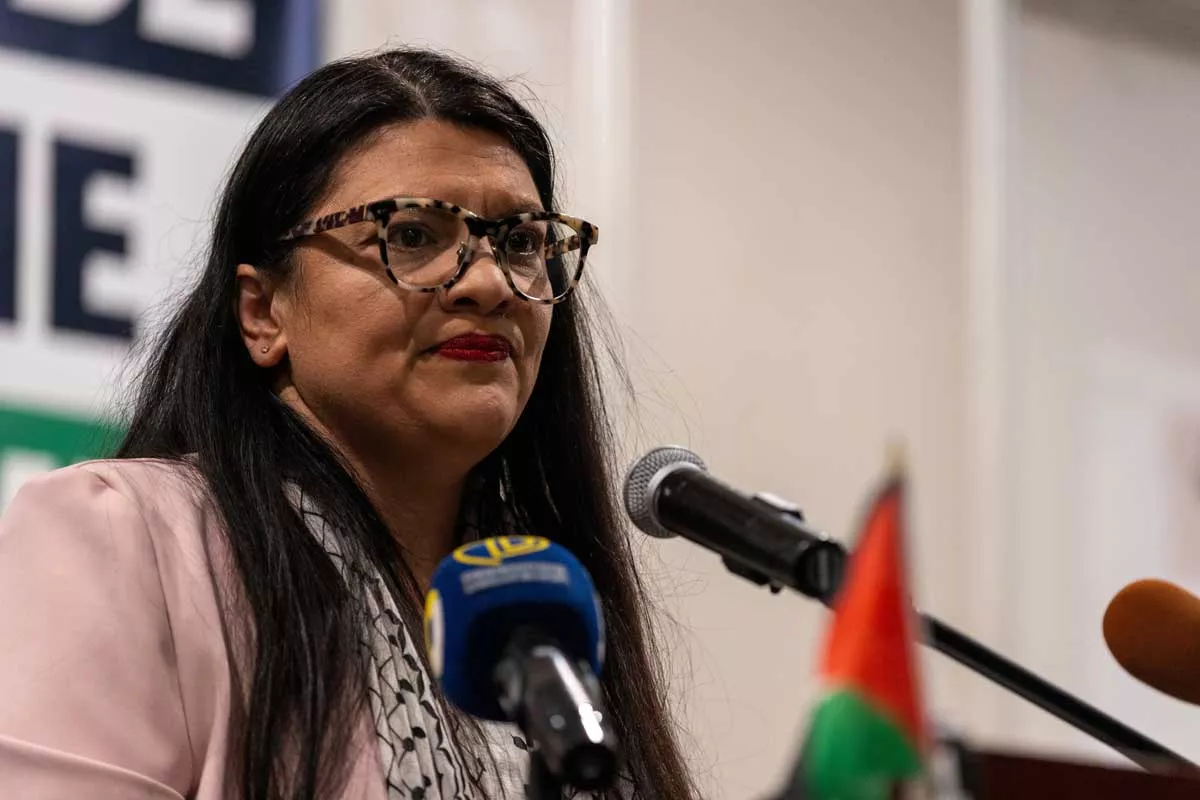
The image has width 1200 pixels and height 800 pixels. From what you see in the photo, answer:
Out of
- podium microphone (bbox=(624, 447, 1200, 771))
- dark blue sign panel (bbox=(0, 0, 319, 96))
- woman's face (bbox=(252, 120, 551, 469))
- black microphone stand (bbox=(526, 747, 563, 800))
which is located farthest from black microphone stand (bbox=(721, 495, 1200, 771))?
dark blue sign panel (bbox=(0, 0, 319, 96))

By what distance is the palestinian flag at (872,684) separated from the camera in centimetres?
74

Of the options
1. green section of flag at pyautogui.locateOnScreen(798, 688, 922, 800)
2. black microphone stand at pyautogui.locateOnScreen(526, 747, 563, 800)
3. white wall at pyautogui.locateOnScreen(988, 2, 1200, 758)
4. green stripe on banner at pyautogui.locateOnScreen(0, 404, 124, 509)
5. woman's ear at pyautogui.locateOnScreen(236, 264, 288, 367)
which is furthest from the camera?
white wall at pyautogui.locateOnScreen(988, 2, 1200, 758)

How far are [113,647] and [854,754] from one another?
0.92 metres

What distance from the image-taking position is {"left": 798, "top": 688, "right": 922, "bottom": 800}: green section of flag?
0.74m

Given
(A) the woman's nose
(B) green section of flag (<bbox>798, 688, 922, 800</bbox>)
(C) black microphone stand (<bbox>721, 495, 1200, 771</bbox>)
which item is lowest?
(C) black microphone stand (<bbox>721, 495, 1200, 771</bbox>)

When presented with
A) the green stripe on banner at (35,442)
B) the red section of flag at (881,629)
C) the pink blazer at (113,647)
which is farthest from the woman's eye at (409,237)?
the green stripe on banner at (35,442)

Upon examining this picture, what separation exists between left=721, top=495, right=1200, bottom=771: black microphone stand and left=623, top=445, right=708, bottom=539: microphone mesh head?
0.09 meters

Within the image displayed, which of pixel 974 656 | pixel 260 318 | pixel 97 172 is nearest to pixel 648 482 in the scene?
pixel 974 656

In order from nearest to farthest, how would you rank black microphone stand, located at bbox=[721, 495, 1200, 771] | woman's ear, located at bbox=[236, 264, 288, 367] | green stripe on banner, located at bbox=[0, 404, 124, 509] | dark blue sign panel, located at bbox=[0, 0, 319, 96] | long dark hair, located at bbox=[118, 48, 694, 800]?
black microphone stand, located at bbox=[721, 495, 1200, 771]
long dark hair, located at bbox=[118, 48, 694, 800]
woman's ear, located at bbox=[236, 264, 288, 367]
green stripe on banner, located at bbox=[0, 404, 124, 509]
dark blue sign panel, located at bbox=[0, 0, 319, 96]

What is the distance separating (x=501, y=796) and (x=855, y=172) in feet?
8.54

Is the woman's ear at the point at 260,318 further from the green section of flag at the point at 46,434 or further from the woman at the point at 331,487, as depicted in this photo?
the green section of flag at the point at 46,434

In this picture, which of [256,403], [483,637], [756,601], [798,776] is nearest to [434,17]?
[756,601]

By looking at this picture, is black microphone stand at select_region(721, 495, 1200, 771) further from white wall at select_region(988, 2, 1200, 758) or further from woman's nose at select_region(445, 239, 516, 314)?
white wall at select_region(988, 2, 1200, 758)

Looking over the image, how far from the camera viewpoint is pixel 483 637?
1109mm
